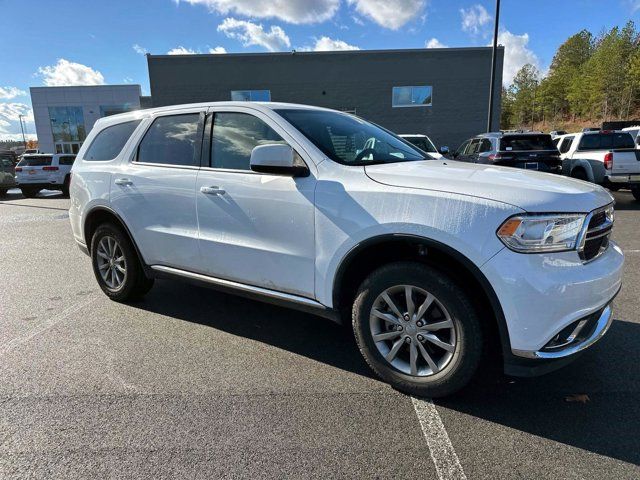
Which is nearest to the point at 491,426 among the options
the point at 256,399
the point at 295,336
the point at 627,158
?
the point at 256,399

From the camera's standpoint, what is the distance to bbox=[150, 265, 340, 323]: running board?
3.10 meters

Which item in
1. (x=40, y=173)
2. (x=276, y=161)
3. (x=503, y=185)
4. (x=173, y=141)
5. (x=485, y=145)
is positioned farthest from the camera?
(x=40, y=173)

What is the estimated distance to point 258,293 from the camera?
3383 mm

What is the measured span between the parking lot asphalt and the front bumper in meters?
0.48

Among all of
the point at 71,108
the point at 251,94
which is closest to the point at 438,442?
the point at 251,94

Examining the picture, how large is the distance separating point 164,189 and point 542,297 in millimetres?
2981

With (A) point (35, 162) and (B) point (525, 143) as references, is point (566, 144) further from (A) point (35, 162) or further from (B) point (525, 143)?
(A) point (35, 162)

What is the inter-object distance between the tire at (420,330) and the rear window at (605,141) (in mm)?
11160

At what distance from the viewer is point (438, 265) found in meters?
2.63

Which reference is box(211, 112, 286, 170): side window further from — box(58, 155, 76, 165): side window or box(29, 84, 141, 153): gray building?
box(29, 84, 141, 153): gray building

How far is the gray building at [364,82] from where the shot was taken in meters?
24.1

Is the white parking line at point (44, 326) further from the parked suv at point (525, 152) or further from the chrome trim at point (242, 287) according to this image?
the parked suv at point (525, 152)

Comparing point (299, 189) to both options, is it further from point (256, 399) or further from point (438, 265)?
point (256, 399)

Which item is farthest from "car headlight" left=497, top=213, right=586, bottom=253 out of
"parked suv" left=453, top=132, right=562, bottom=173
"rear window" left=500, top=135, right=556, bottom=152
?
"rear window" left=500, top=135, right=556, bottom=152
